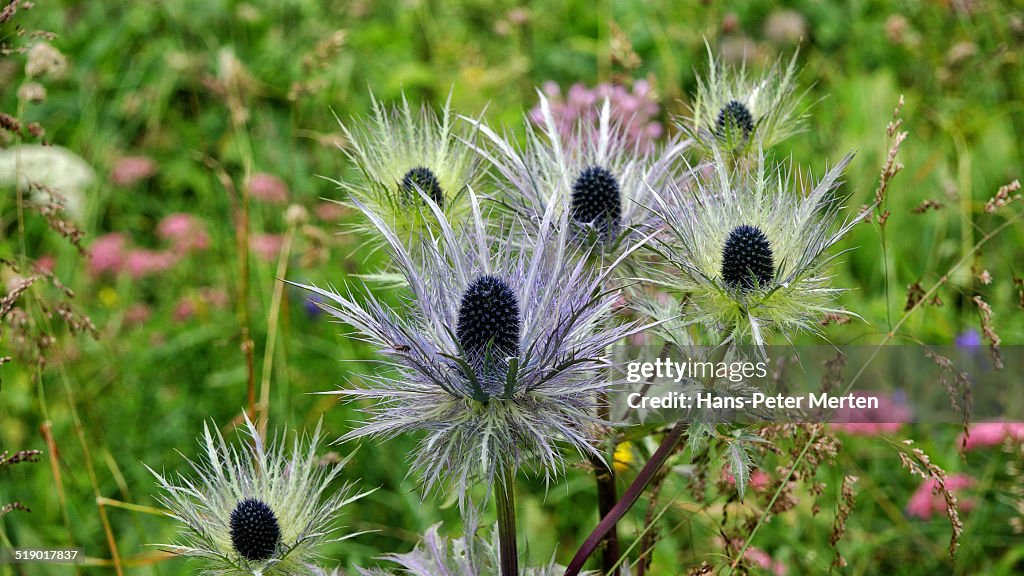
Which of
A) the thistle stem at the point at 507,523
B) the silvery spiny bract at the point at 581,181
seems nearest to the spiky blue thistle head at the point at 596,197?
the silvery spiny bract at the point at 581,181

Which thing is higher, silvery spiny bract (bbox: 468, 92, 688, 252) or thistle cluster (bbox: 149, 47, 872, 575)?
silvery spiny bract (bbox: 468, 92, 688, 252)

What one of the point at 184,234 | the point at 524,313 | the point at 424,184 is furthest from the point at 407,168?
the point at 184,234

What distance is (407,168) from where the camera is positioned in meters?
1.42

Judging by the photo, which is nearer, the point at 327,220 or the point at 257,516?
the point at 257,516

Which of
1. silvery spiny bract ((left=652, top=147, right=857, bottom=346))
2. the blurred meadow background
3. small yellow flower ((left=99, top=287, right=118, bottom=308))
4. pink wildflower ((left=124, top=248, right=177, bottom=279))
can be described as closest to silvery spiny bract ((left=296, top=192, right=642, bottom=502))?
silvery spiny bract ((left=652, top=147, right=857, bottom=346))

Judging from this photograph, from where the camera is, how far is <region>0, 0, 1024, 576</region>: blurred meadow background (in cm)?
211

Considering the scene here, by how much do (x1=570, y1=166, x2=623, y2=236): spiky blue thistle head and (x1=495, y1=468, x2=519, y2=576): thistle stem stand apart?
1.30 ft

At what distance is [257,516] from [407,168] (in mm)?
581

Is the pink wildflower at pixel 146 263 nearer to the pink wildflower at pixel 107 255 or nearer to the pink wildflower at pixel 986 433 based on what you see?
the pink wildflower at pixel 107 255

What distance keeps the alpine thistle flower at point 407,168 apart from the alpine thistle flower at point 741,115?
0.35 meters

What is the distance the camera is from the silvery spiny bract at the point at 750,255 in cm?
109

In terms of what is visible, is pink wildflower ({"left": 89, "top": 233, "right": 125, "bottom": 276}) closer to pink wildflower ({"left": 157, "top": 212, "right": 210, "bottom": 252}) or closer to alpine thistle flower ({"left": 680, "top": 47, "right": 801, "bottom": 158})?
pink wildflower ({"left": 157, "top": 212, "right": 210, "bottom": 252})

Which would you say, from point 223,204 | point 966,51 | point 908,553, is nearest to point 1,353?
point 223,204

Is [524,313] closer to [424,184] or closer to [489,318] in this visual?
[489,318]
